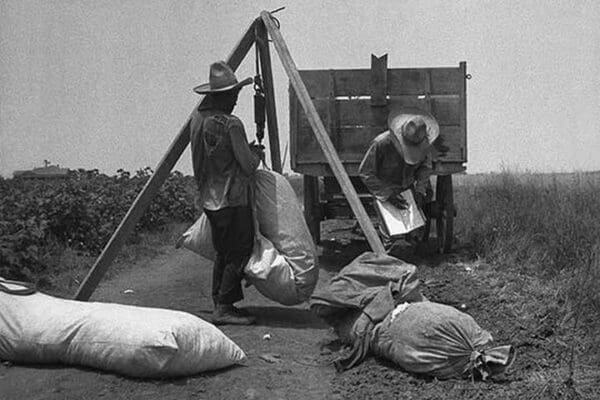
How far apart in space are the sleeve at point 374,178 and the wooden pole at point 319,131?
132cm

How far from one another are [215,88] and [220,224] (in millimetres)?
1098

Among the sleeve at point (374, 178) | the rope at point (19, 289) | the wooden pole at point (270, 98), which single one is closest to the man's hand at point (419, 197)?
the sleeve at point (374, 178)

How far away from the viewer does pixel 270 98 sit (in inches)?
297

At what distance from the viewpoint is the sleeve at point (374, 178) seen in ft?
26.3

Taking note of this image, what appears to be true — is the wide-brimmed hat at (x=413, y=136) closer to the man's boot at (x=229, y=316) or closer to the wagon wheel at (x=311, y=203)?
the wagon wheel at (x=311, y=203)

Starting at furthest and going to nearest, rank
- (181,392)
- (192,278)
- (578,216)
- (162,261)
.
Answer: (162,261) < (192,278) < (578,216) < (181,392)

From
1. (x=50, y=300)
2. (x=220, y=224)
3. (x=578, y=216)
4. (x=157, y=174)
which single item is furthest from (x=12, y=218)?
(x=578, y=216)

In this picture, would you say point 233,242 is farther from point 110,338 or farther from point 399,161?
point 399,161

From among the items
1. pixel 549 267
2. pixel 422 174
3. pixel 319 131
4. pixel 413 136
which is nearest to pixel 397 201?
pixel 422 174

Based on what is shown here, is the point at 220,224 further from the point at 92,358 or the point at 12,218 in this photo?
the point at 12,218

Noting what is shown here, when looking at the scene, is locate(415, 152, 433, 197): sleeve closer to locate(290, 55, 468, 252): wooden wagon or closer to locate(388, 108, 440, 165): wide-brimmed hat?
locate(388, 108, 440, 165): wide-brimmed hat

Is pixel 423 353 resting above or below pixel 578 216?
below

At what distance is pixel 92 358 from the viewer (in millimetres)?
4418

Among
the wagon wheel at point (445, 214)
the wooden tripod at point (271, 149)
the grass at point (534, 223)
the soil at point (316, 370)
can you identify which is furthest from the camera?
the wagon wheel at point (445, 214)
